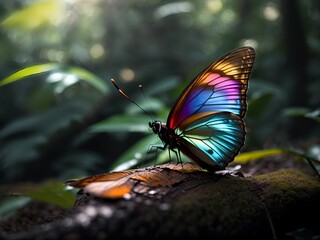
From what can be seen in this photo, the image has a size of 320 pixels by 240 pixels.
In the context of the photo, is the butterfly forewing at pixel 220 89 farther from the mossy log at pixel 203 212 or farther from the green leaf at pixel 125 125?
the green leaf at pixel 125 125

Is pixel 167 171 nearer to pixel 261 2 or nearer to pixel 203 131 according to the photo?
pixel 203 131

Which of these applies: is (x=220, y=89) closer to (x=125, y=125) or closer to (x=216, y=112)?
(x=216, y=112)

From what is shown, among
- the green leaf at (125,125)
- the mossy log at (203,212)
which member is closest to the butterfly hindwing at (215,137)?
the mossy log at (203,212)

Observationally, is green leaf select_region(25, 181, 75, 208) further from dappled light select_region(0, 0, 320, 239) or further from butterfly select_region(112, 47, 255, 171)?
butterfly select_region(112, 47, 255, 171)

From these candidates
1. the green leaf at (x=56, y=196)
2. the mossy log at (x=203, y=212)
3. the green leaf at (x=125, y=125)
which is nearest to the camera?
the mossy log at (x=203, y=212)

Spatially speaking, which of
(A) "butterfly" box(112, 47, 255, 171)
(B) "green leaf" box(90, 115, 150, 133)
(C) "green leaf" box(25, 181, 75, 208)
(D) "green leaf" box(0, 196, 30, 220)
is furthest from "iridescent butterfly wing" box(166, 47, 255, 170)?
(D) "green leaf" box(0, 196, 30, 220)

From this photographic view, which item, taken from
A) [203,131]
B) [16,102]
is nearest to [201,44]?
[16,102]
